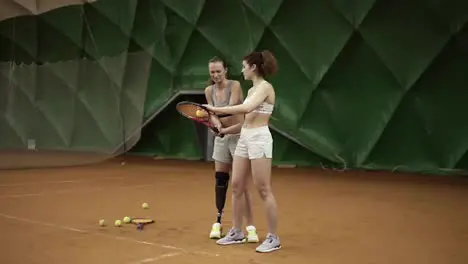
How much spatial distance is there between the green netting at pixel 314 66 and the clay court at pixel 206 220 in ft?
6.95

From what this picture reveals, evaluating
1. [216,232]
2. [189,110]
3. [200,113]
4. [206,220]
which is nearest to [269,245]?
[216,232]

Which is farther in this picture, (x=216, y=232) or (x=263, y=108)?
(x=216, y=232)

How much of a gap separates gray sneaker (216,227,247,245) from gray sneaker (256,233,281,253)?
340 millimetres

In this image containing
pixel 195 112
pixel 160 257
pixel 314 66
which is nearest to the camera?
pixel 160 257

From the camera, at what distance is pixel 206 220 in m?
6.39

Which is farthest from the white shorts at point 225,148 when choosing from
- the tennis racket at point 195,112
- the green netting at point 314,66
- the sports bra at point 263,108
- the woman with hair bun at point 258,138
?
the green netting at point 314,66

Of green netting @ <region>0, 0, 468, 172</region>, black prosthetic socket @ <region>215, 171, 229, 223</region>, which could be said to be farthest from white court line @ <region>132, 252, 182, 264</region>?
green netting @ <region>0, 0, 468, 172</region>

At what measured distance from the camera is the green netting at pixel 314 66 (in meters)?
12.9

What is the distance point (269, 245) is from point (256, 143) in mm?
800

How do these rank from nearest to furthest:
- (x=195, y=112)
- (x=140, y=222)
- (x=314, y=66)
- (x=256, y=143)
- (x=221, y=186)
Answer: (x=256, y=143) → (x=195, y=112) → (x=221, y=186) → (x=140, y=222) → (x=314, y=66)

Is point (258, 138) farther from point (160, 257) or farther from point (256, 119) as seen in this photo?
point (160, 257)

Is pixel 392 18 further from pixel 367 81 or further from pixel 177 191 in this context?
pixel 177 191

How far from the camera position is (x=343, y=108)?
14.0m

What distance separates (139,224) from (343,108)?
29.4ft
